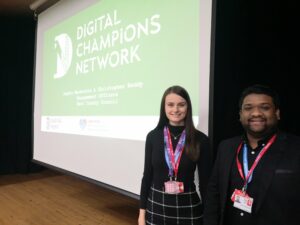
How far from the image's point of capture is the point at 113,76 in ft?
8.48

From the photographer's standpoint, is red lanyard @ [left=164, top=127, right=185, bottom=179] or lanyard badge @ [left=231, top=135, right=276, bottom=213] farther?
red lanyard @ [left=164, top=127, right=185, bottom=179]

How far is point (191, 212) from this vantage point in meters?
1.51

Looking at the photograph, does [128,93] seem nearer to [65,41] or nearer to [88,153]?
[88,153]

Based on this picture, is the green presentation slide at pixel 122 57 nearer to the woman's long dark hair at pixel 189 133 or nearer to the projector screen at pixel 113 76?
the projector screen at pixel 113 76

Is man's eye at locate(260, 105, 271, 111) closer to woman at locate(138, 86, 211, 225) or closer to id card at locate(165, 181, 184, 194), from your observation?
woman at locate(138, 86, 211, 225)

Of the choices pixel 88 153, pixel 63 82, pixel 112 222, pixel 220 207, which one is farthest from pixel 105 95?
pixel 220 207

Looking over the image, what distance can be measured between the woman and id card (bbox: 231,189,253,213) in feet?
0.97

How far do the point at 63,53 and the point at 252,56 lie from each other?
2107mm

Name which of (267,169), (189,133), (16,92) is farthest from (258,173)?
(16,92)

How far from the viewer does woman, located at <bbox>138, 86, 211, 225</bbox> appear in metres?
1.50

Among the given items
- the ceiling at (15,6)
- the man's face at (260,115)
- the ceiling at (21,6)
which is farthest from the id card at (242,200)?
the ceiling at (15,6)

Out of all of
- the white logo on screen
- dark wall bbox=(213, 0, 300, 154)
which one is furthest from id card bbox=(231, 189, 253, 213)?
the white logo on screen

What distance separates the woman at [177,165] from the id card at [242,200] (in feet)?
0.97

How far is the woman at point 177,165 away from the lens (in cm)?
150
